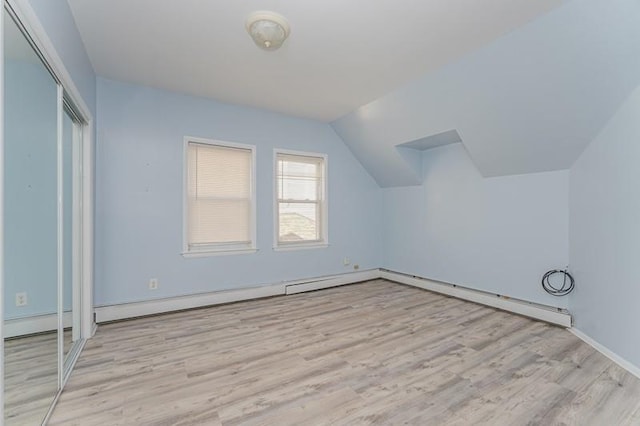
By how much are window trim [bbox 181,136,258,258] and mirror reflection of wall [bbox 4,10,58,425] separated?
5.42ft

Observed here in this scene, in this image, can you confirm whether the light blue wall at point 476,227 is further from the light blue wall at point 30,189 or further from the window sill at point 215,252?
the light blue wall at point 30,189

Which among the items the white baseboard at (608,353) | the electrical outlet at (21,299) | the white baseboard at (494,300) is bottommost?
the white baseboard at (608,353)

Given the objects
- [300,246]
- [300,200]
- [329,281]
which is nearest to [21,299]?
[300,246]

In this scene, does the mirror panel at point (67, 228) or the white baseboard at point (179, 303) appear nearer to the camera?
the mirror panel at point (67, 228)

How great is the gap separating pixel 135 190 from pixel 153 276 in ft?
3.39

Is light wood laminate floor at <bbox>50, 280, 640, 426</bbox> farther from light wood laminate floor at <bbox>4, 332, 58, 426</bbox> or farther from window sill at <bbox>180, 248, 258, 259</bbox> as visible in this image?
window sill at <bbox>180, 248, 258, 259</bbox>

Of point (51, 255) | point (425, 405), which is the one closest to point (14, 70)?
point (51, 255)

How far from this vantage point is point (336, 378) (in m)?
2.15

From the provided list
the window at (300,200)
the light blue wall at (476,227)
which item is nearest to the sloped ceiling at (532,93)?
the light blue wall at (476,227)

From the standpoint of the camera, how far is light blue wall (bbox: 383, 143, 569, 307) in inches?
130

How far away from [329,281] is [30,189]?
3774 mm

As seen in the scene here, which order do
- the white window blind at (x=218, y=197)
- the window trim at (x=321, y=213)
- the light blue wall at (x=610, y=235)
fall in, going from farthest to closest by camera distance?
1. the window trim at (x=321, y=213)
2. the white window blind at (x=218, y=197)
3. the light blue wall at (x=610, y=235)

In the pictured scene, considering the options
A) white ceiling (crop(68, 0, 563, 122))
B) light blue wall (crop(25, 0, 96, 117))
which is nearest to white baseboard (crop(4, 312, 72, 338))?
light blue wall (crop(25, 0, 96, 117))

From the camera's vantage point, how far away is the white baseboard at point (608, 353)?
7.14 ft
